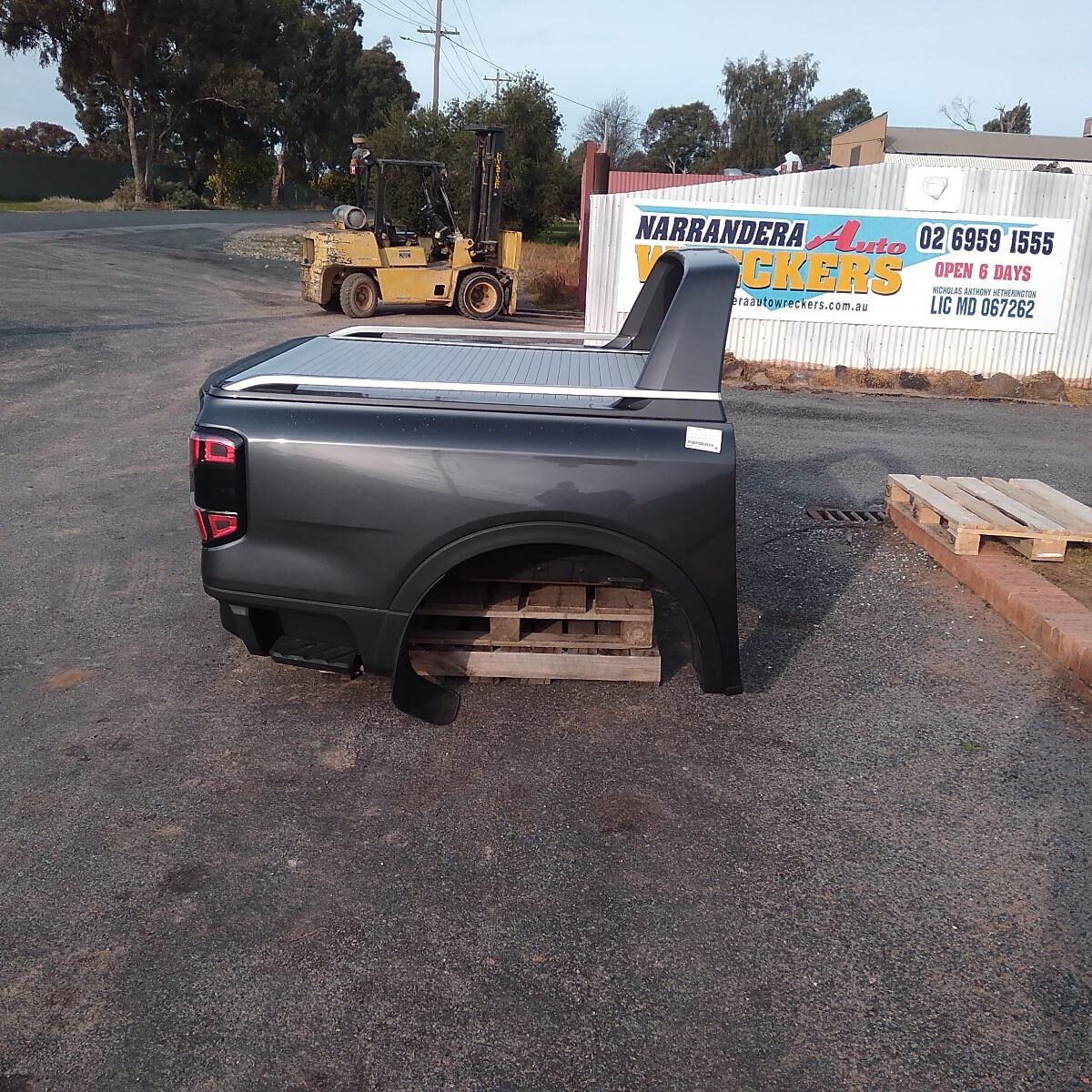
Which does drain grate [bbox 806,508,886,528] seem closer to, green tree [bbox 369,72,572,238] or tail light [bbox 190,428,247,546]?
tail light [bbox 190,428,247,546]

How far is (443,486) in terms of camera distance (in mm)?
4023

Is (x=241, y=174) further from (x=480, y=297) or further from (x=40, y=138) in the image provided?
(x=480, y=297)

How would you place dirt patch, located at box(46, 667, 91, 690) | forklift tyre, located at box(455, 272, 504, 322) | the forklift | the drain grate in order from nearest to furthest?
dirt patch, located at box(46, 667, 91, 690) → the drain grate → the forklift → forklift tyre, located at box(455, 272, 504, 322)

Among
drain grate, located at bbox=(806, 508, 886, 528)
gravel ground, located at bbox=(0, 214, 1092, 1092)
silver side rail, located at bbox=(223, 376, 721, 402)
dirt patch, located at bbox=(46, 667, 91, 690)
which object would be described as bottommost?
dirt patch, located at bbox=(46, 667, 91, 690)

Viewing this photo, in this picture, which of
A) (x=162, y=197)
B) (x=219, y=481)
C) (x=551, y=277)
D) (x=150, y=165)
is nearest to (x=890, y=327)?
(x=551, y=277)

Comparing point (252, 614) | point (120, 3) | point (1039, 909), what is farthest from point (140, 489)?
point (120, 3)

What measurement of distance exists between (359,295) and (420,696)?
53.7 feet

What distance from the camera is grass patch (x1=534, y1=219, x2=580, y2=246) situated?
39.2 metres

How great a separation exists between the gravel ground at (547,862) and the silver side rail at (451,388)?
54.7 inches

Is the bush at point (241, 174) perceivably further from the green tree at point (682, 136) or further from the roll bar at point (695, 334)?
the roll bar at point (695, 334)

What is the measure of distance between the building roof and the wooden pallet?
163 ft

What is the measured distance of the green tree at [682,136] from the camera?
91.5 m

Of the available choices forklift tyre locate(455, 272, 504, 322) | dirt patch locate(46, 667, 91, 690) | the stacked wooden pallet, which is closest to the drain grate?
the stacked wooden pallet

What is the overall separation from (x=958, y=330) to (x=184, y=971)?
14.5m
